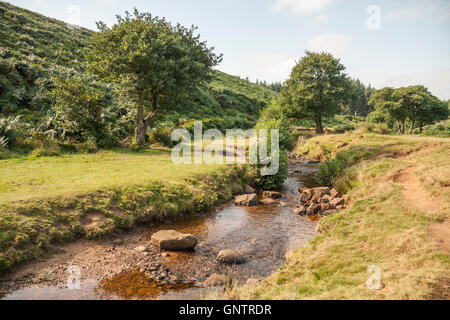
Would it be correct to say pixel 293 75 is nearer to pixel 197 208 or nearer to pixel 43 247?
pixel 197 208

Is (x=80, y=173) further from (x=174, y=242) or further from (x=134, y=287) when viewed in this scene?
(x=134, y=287)

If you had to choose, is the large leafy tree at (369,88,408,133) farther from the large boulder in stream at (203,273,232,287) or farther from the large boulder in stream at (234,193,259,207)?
the large boulder in stream at (203,273,232,287)

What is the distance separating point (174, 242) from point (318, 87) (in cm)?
3679

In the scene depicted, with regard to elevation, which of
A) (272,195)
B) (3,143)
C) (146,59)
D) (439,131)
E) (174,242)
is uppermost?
(146,59)

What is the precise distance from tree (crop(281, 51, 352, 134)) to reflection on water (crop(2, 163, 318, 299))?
27298 mm

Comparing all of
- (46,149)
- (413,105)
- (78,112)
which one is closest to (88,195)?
(46,149)

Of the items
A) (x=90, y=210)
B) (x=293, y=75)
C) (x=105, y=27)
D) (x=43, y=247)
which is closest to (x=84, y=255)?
(x=43, y=247)

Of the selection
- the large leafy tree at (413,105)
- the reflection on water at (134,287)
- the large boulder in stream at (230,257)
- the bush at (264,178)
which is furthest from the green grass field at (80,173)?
the large leafy tree at (413,105)

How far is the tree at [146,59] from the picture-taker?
21125mm

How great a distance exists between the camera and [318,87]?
132ft

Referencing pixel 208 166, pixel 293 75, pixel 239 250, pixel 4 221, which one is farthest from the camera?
pixel 293 75

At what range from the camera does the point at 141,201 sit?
40.2 feet

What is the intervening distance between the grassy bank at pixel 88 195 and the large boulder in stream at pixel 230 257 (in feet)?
13.4
